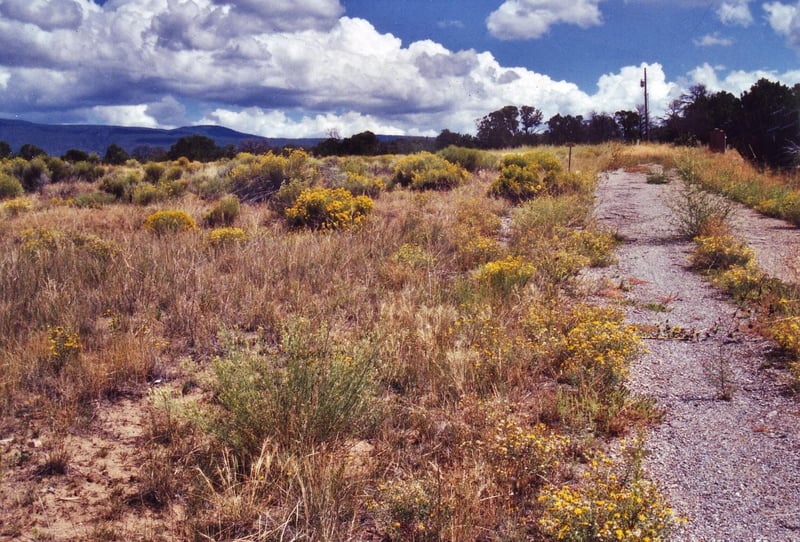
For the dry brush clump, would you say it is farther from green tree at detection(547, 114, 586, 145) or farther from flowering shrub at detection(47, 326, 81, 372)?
green tree at detection(547, 114, 586, 145)

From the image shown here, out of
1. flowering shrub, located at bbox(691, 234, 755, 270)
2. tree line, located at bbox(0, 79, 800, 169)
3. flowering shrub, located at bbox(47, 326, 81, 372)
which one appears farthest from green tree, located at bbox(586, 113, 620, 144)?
flowering shrub, located at bbox(47, 326, 81, 372)

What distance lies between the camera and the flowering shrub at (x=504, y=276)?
18.0ft

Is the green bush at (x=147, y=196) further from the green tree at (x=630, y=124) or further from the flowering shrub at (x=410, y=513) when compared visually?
the green tree at (x=630, y=124)

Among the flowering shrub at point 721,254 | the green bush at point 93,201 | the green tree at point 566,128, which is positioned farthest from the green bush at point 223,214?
the green tree at point 566,128

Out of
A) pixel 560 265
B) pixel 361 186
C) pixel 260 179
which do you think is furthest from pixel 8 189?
pixel 560 265

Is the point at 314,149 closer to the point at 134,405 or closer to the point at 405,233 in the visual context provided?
the point at 405,233

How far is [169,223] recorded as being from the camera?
29.1 feet

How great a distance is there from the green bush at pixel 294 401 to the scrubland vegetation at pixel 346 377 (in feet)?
0.04

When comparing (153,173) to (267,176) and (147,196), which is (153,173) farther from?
(267,176)

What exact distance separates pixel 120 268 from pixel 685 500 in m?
5.67

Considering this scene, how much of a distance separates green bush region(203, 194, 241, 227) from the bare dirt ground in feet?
22.0

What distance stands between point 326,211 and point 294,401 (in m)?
6.50

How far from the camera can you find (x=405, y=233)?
805 cm

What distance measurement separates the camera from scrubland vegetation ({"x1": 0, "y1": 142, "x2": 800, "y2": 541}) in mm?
2502
